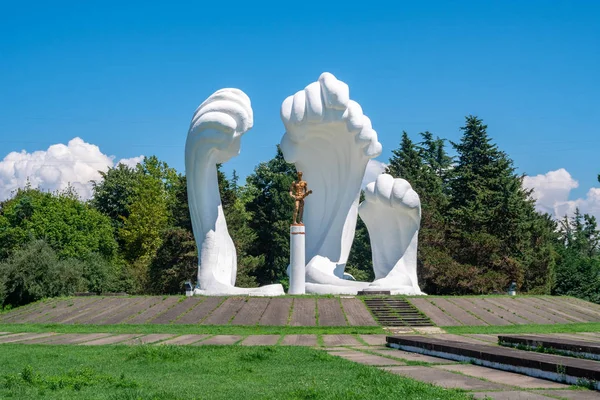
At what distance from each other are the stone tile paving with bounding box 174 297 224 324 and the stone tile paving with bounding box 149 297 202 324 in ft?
0.67

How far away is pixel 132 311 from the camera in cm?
1783

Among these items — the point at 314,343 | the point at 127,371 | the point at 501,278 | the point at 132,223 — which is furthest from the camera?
the point at 132,223

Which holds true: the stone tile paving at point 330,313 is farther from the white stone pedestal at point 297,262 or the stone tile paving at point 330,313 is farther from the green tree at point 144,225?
the green tree at point 144,225

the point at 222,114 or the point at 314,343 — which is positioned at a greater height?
the point at 222,114

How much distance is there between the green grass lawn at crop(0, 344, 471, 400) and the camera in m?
5.86

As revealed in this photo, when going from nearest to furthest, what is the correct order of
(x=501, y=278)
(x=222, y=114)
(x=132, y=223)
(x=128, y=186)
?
(x=222, y=114) → (x=501, y=278) → (x=132, y=223) → (x=128, y=186)

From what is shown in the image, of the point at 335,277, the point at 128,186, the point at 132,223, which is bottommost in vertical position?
the point at 335,277

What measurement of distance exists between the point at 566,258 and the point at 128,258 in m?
25.6

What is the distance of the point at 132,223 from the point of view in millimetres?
40062

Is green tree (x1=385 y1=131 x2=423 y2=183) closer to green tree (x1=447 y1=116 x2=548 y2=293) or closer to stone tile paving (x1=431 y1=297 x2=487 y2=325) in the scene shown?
green tree (x1=447 y1=116 x2=548 y2=293)

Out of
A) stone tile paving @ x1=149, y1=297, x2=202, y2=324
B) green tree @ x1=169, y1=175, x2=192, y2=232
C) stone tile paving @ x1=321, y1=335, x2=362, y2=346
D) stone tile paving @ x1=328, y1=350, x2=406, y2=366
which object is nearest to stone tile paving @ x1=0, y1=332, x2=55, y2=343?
stone tile paving @ x1=149, y1=297, x2=202, y2=324

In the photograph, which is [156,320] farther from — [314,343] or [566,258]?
[566,258]

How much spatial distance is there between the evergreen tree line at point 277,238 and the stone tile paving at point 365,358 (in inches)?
757

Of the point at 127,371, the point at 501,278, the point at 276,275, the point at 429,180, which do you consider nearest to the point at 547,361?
the point at 127,371
